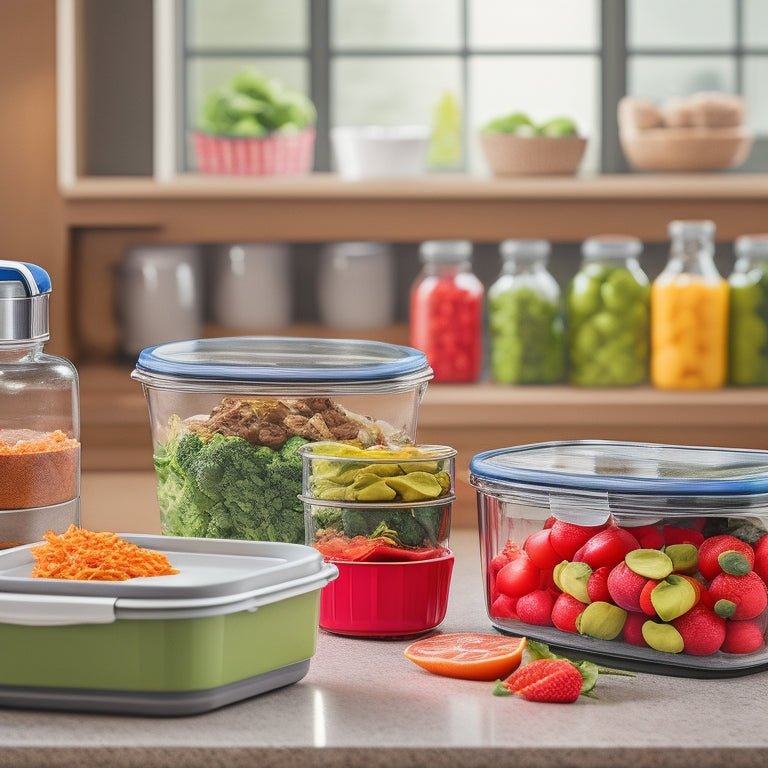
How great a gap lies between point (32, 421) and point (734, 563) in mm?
609

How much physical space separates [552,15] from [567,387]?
103 centimetres

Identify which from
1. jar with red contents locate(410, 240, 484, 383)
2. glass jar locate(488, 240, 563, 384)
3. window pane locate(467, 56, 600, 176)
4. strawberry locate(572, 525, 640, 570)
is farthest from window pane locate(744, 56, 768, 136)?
strawberry locate(572, 525, 640, 570)

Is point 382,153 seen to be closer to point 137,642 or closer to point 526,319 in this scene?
point 526,319

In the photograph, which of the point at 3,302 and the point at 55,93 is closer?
the point at 3,302

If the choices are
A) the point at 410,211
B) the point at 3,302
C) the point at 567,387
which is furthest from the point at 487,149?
the point at 3,302

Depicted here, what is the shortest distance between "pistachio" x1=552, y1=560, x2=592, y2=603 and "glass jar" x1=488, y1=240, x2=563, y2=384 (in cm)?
159

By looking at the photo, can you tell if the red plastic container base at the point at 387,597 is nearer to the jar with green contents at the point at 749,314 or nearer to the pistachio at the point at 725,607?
the pistachio at the point at 725,607

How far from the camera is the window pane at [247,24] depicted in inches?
121

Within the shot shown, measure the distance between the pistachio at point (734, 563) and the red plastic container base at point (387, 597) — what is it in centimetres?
24

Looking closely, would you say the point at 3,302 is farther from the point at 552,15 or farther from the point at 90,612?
the point at 552,15

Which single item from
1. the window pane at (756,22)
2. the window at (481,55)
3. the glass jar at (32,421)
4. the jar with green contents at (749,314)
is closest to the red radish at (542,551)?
the glass jar at (32,421)

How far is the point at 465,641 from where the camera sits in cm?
101

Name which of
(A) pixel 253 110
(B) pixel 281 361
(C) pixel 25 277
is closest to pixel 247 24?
(A) pixel 253 110

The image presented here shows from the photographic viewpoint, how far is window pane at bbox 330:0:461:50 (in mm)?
3072
